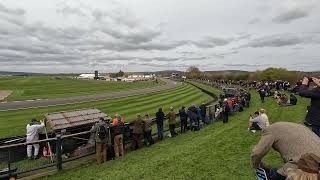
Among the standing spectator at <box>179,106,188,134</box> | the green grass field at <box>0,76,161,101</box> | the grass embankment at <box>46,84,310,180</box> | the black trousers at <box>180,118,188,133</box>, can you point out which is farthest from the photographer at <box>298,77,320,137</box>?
the green grass field at <box>0,76,161,101</box>

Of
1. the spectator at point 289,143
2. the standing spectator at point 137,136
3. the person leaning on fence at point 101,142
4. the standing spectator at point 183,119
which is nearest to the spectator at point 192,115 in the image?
the standing spectator at point 183,119

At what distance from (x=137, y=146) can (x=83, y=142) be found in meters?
2.55

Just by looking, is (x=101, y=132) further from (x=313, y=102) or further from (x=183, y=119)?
(x=313, y=102)

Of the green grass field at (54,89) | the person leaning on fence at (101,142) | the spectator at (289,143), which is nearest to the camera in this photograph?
the spectator at (289,143)

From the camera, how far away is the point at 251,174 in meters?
8.80

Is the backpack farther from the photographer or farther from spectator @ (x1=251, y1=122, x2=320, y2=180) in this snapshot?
spectator @ (x1=251, y1=122, x2=320, y2=180)

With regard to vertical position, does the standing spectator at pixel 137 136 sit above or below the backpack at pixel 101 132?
below

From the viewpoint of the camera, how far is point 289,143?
432 cm

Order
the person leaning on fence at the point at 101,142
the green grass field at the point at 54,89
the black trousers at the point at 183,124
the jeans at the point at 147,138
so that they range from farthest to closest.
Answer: the green grass field at the point at 54,89 → the black trousers at the point at 183,124 → the jeans at the point at 147,138 → the person leaning on fence at the point at 101,142

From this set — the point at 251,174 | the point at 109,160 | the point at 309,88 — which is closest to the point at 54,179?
the point at 109,160

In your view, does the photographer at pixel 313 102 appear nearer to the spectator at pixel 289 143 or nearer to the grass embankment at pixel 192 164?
the grass embankment at pixel 192 164

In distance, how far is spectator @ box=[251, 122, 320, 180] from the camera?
13.8 feet

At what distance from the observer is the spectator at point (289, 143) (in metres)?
4.21

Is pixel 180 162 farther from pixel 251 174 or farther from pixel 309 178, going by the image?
pixel 309 178
